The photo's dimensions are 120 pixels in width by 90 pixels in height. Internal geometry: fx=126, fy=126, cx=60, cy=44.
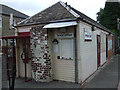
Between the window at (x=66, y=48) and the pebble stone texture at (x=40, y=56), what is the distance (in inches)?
28.4

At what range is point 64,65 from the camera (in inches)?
248

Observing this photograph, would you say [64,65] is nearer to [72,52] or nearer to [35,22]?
[72,52]

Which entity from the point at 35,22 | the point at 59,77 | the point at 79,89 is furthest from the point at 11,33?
the point at 79,89

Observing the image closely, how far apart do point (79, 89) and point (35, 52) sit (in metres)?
2.84

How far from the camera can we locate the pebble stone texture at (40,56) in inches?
245

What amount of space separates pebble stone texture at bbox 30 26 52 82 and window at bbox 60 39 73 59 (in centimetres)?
72

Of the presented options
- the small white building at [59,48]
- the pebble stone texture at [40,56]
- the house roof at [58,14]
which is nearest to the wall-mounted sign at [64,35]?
the small white building at [59,48]

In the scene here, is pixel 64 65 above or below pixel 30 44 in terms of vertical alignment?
below

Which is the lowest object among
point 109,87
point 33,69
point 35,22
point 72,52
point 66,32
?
point 109,87

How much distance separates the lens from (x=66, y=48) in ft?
20.8

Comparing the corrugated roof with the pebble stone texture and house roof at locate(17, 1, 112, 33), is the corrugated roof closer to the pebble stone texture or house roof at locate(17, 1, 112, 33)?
house roof at locate(17, 1, 112, 33)

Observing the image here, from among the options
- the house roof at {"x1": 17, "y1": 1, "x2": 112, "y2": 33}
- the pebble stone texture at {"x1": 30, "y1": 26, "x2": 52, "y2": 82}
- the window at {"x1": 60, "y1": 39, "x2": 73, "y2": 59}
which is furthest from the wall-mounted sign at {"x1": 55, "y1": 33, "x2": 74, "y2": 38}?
the house roof at {"x1": 17, "y1": 1, "x2": 112, "y2": 33}

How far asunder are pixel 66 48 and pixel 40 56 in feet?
4.52

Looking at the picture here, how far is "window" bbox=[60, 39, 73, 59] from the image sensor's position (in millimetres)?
6198
